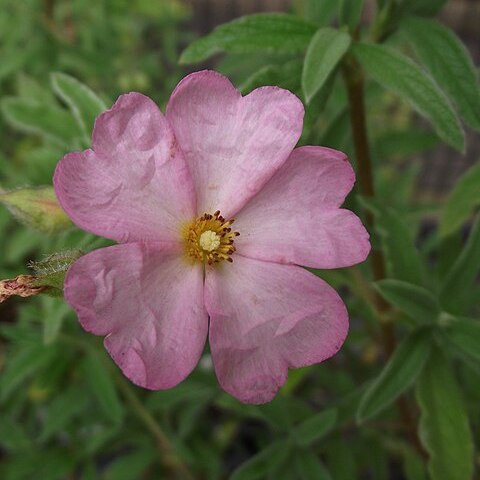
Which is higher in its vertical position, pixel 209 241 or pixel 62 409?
pixel 209 241

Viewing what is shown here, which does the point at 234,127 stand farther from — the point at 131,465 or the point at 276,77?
the point at 131,465

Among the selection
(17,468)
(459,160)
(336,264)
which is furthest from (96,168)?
(459,160)

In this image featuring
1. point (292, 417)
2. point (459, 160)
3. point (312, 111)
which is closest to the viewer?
point (312, 111)

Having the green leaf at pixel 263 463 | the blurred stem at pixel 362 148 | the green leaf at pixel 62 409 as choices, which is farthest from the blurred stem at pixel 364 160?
the green leaf at pixel 62 409

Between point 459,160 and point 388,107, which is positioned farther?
point 459,160

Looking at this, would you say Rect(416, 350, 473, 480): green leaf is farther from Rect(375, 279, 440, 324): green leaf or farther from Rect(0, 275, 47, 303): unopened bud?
Rect(0, 275, 47, 303): unopened bud

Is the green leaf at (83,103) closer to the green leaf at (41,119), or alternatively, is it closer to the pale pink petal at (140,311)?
the green leaf at (41,119)

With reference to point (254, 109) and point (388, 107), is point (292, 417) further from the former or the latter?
point (388, 107)

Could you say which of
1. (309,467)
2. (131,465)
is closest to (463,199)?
(309,467)
